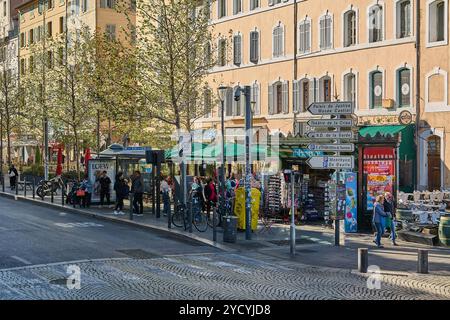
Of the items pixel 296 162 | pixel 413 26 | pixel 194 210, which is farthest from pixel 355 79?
pixel 194 210

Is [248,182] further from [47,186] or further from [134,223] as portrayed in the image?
[47,186]

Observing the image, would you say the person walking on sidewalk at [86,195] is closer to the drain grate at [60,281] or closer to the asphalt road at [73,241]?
the asphalt road at [73,241]

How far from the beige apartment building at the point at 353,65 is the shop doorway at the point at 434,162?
43mm

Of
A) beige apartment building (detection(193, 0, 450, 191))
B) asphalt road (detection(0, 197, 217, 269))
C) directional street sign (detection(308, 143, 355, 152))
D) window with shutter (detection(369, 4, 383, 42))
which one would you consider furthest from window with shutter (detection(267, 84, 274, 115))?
directional street sign (detection(308, 143, 355, 152))

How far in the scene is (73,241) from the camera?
19594mm

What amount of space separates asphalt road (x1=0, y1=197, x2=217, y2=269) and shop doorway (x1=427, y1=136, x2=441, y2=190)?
45.1ft

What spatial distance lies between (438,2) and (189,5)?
34.9ft

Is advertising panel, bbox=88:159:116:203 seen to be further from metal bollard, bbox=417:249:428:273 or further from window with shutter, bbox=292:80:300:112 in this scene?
metal bollard, bbox=417:249:428:273

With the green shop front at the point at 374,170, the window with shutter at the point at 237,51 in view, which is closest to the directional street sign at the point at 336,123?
the green shop front at the point at 374,170

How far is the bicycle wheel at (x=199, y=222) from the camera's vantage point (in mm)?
22845

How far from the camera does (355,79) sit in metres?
34.4

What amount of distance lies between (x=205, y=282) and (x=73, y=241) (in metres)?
7.03
